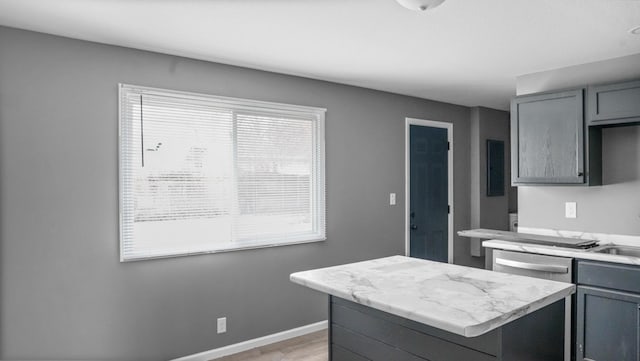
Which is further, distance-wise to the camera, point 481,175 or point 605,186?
point 481,175

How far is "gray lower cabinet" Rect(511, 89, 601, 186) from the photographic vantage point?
11.1ft

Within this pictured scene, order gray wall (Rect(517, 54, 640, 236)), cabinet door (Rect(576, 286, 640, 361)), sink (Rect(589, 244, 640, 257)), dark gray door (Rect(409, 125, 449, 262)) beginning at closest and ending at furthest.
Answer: cabinet door (Rect(576, 286, 640, 361)) < sink (Rect(589, 244, 640, 257)) < gray wall (Rect(517, 54, 640, 236)) < dark gray door (Rect(409, 125, 449, 262))

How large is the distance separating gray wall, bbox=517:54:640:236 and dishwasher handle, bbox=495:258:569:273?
64 cm

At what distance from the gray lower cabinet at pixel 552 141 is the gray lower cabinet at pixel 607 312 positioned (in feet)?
2.49

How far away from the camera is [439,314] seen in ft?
5.17

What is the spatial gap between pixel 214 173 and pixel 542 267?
2.58m

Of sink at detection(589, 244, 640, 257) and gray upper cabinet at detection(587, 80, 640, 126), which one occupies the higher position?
gray upper cabinet at detection(587, 80, 640, 126)

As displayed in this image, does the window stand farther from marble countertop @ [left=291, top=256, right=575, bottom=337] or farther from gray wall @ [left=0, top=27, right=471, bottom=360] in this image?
marble countertop @ [left=291, top=256, right=575, bottom=337]

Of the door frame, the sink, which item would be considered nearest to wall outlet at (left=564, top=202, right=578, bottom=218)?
the sink

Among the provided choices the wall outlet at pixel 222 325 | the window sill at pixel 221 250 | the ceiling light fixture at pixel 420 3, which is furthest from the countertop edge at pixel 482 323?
the wall outlet at pixel 222 325

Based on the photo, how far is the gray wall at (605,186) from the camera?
10.9 ft

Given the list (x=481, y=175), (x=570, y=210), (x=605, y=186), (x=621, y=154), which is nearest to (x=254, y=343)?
(x=570, y=210)

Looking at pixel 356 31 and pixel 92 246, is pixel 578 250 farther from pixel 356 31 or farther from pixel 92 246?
pixel 92 246

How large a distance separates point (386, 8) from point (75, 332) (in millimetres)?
2777
